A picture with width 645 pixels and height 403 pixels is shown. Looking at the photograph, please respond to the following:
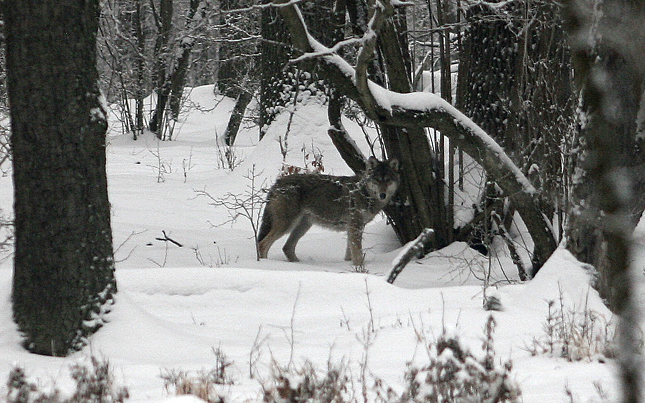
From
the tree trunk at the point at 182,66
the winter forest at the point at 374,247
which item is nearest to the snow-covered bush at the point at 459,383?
the winter forest at the point at 374,247

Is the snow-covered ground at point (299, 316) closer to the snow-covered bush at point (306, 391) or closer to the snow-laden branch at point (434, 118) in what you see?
the snow-covered bush at point (306, 391)

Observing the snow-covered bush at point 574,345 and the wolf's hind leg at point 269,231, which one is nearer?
the snow-covered bush at point 574,345

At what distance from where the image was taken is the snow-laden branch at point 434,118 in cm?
704

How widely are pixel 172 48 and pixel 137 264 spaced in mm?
12321

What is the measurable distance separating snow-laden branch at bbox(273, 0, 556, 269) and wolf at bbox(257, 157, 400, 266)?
2718 mm

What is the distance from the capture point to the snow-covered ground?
155 inches

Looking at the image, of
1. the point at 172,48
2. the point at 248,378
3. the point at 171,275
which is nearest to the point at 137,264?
the point at 171,275

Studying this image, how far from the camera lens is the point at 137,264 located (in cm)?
911

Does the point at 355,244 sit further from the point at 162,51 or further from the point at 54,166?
the point at 162,51

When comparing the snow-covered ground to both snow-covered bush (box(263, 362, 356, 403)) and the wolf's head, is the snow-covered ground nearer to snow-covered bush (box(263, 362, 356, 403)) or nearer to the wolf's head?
snow-covered bush (box(263, 362, 356, 403))

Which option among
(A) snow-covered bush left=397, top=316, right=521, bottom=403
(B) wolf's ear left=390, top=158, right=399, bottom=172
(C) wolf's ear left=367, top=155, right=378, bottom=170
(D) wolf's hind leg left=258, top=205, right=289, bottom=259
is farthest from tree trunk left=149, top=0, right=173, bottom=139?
(A) snow-covered bush left=397, top=316, right=521, bottom=403

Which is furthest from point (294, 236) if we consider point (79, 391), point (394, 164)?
point (79, 391)

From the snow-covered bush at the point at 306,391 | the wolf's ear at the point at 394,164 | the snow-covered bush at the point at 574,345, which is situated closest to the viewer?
the snow-covered bush at the point at 306,391

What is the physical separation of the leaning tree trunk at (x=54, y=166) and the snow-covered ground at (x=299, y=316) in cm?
21
